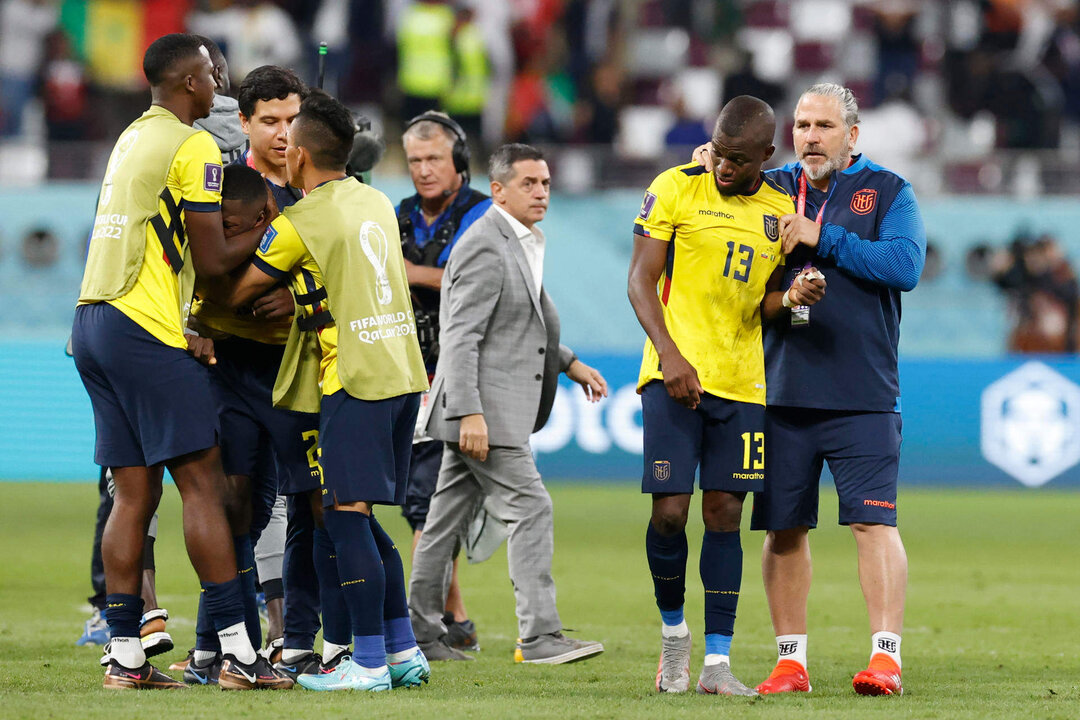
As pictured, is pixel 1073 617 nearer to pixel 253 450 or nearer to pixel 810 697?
pixel 810 697

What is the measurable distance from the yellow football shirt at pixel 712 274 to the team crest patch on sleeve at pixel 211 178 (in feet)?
5.30

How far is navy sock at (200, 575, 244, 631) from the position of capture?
566cm

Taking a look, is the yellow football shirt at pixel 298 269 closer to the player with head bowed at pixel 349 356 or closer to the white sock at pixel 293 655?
the player with head bowed at pixel 349 356

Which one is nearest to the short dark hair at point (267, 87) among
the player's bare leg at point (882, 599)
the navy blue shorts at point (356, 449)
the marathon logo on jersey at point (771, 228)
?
the navy blue shorts at point (356, 449)

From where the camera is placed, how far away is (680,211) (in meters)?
6.03

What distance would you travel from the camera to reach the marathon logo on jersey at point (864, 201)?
6.31 metres

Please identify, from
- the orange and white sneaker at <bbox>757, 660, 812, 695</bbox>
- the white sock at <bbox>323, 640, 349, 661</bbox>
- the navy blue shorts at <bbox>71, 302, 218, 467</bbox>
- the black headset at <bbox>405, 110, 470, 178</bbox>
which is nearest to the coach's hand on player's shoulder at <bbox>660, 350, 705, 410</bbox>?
the orange and white sneaker at <bbox>757, 660, 812, 695</bbox>

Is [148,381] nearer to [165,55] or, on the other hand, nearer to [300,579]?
[300,579]

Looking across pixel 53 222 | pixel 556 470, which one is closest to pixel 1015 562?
pixel 556 470

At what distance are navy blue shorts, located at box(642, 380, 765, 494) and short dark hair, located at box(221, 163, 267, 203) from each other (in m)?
1.69

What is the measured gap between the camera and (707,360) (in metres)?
6.00

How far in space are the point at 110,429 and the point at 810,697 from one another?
110 inches

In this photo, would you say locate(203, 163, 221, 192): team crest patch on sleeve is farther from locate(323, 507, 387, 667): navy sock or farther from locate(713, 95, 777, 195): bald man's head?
locate(713, 95, 777, 195): bald man's head

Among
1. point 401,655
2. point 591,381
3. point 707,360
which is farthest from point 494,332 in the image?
point 401,655
